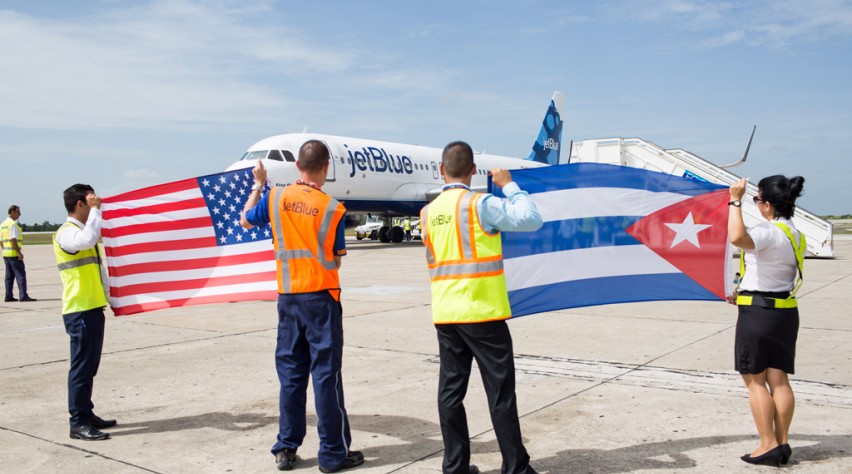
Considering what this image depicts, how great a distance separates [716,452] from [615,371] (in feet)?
6.96

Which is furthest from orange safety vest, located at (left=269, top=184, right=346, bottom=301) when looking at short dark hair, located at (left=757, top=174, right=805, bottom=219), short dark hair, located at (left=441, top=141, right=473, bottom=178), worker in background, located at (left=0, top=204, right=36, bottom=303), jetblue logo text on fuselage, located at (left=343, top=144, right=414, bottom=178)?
jetblue logo text on fuselage, located at (left=343, top=144, right=414, bottom=178)

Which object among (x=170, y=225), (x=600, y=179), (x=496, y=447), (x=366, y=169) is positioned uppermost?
(x=366, y=169)

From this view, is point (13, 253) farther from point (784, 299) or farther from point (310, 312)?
point (784, 299)

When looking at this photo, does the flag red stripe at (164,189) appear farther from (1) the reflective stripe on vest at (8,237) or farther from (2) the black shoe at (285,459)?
(1) the reflective stripe on vest at (8,237)

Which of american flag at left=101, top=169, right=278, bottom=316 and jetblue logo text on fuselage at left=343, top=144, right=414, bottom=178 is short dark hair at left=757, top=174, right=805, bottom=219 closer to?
american flag at left=101, top=169, right=278, bottom=316

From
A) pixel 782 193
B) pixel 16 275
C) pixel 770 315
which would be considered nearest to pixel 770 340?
pixel 770 315

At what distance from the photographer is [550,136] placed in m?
42.6

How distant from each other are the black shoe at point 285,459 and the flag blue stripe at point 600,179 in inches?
89.7

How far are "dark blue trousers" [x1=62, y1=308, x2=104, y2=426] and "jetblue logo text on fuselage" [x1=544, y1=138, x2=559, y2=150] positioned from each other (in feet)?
126

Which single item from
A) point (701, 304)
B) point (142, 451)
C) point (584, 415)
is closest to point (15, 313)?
point (142, 451)

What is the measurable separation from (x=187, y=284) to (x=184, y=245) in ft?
1.00

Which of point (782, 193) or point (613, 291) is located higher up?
point (782, 193)

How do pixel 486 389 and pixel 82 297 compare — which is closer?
pixel 486 389

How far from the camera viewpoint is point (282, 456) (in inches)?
163
